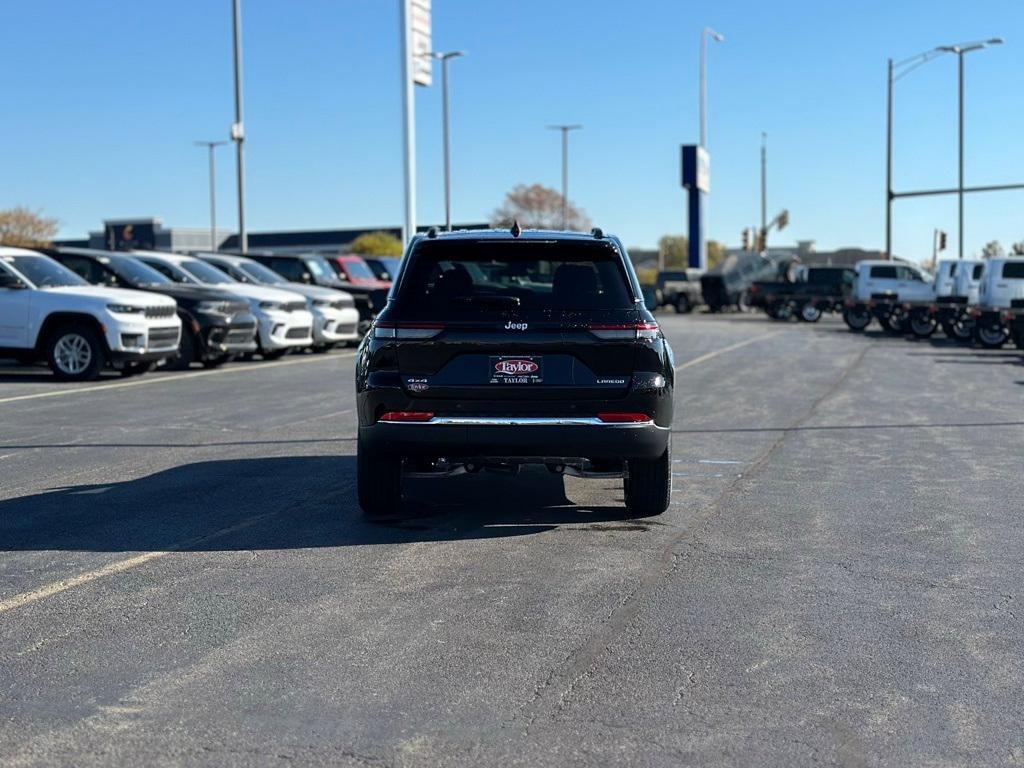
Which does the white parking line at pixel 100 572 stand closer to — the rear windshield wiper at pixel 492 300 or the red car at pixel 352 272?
the rear windshield wiper at pixel 492 300

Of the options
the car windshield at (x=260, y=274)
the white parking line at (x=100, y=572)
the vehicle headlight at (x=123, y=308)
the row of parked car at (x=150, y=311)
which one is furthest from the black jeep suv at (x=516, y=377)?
the car windshield at (x=260, y=274)

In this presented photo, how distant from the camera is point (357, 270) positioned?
30.6 m

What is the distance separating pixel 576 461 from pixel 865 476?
3515 millimetres

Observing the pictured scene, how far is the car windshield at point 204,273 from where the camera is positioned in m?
23.3

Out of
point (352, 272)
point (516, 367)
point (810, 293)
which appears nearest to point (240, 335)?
point (352, 272)

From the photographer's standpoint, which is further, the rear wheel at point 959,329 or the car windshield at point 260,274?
the rear wheel at point 959,329

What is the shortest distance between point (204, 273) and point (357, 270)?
7.33 meters

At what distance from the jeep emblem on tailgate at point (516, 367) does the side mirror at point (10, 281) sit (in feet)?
42.1

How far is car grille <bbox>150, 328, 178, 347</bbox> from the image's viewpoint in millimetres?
18891

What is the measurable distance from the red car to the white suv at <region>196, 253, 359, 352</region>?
2.96 metres

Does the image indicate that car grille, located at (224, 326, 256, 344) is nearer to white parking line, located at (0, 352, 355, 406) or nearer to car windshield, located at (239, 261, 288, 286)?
white parking line, located at (0, 352, 355, 406)

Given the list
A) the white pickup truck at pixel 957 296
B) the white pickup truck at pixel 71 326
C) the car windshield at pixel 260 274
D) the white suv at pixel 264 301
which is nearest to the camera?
the white pickup truck at pixel 71 326

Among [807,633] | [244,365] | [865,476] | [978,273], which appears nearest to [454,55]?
[978,273]

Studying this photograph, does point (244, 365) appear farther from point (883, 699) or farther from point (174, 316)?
point (883, 699)
